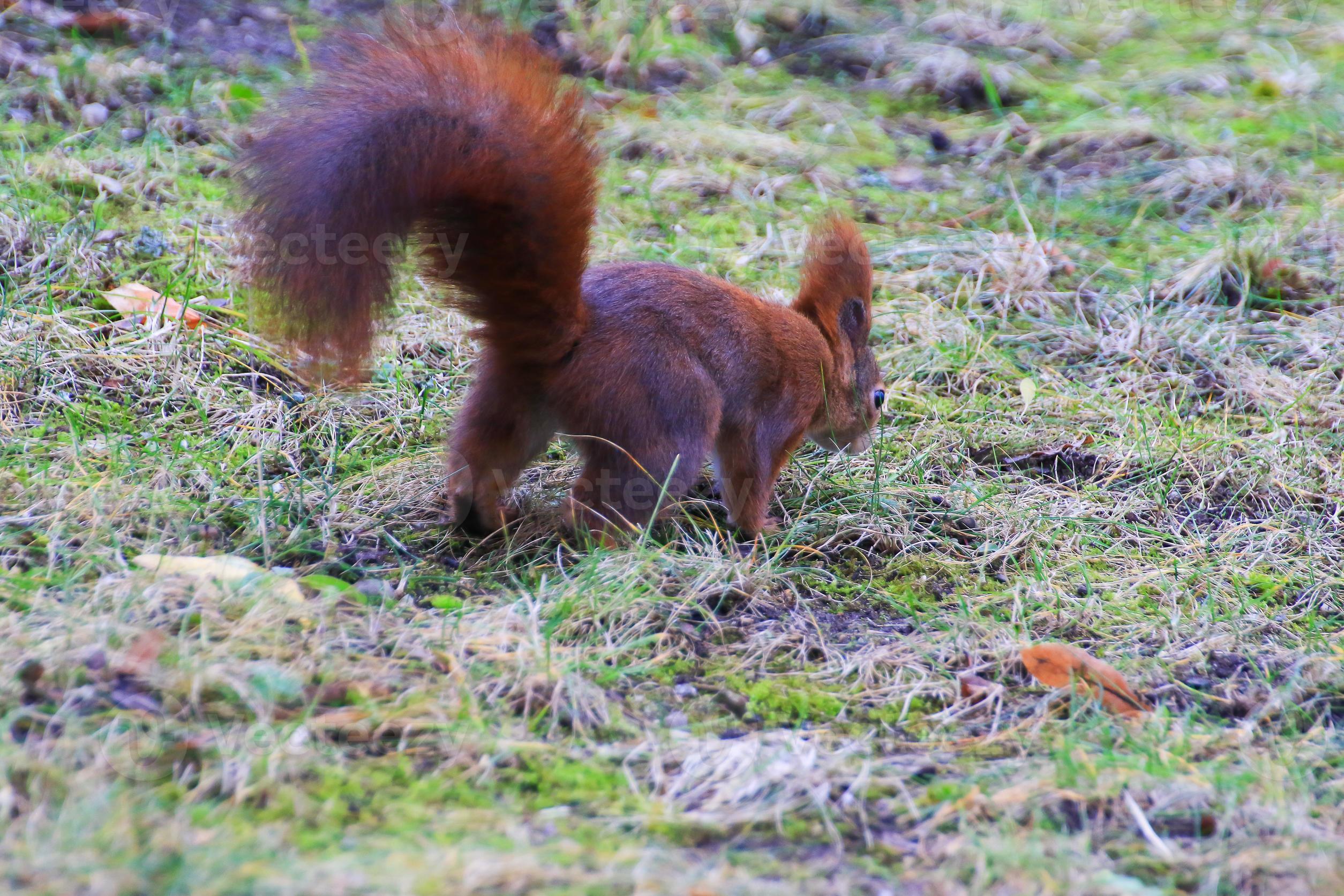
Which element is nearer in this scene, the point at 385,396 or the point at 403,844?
the point at 403,844

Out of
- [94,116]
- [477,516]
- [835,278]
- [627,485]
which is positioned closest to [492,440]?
[477,516]

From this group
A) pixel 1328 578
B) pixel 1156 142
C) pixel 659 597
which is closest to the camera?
pixel 659 597

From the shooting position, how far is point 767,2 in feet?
20.6

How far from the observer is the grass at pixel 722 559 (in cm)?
162

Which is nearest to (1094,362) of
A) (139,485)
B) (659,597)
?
(659,597)

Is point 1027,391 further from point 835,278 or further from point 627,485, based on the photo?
point 627,485

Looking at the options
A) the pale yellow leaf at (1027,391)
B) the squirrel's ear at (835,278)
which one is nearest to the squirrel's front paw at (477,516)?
the squirrel's ear at (835,278)

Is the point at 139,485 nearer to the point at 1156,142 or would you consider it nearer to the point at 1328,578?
the point at 1328,578

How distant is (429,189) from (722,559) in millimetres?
982

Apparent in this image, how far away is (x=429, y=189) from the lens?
2104 mm

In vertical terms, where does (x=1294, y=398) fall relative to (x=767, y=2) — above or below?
below

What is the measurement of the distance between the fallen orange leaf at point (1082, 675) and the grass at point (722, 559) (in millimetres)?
43

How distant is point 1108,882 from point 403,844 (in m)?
0.92

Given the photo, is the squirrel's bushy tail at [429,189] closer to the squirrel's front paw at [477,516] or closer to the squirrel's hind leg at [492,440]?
the squirrel's hind leg at [492,440]
